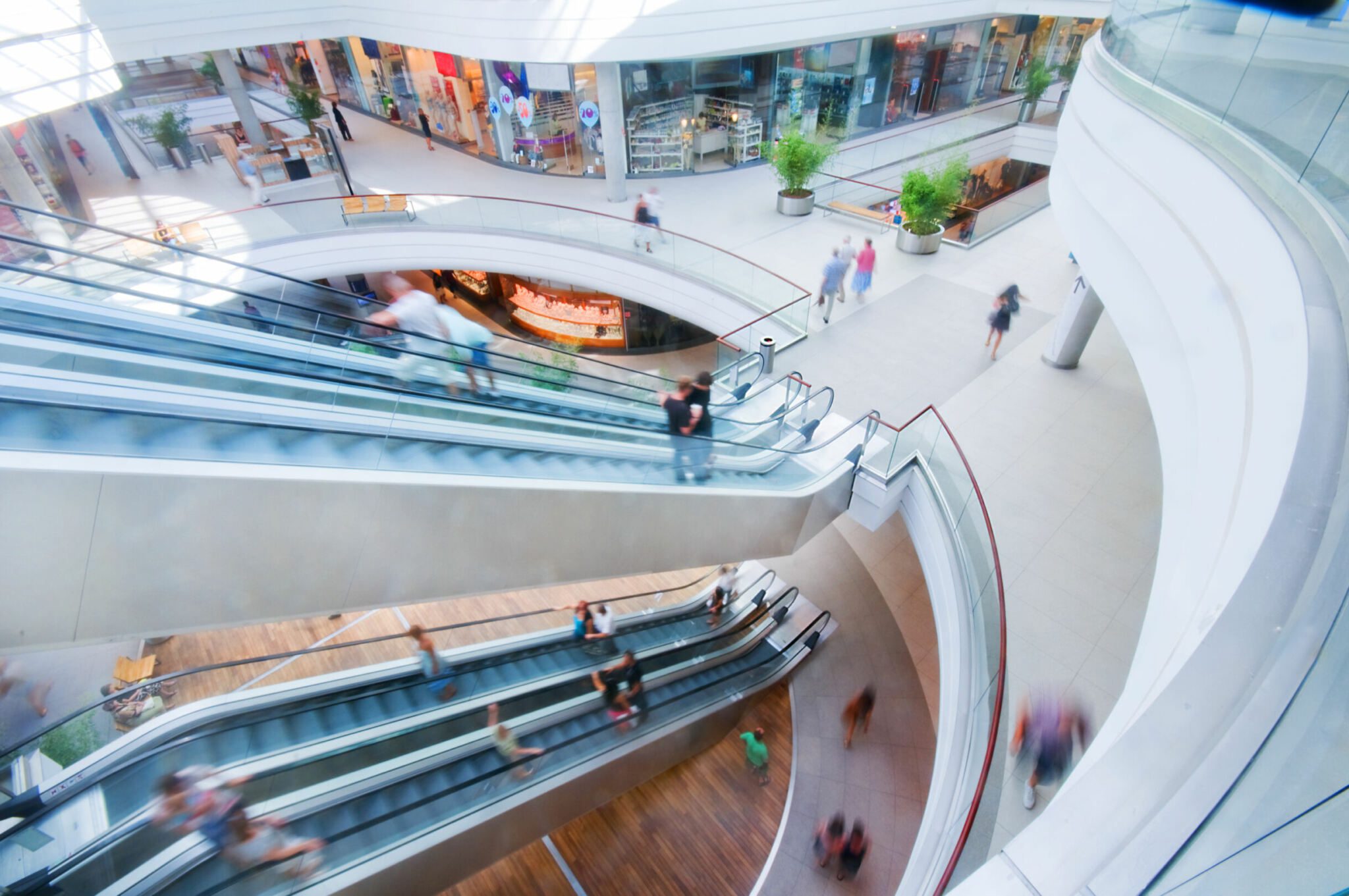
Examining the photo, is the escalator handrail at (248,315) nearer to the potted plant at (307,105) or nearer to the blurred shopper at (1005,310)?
the blurred shopper at (1005,310)

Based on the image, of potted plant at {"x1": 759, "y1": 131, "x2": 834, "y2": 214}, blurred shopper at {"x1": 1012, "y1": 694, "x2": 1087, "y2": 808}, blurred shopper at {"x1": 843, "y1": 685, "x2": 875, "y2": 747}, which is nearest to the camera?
blurred shopper at {"x1": 1012, "y1": 694, "x2": 1087, "y2": 808}

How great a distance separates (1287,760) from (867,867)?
22.1 ft

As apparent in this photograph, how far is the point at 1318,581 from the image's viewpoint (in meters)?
2.09

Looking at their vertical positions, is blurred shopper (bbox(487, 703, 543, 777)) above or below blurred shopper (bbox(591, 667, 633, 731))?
above

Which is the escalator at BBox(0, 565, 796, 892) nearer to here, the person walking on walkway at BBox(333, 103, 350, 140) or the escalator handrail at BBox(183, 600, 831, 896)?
the escalator handrail at BBox(183, 600, 831, 896)

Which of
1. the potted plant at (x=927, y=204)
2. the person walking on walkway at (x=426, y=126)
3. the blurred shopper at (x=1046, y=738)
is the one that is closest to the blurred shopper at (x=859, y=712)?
the blurred shopper at (x=1046, y=738)

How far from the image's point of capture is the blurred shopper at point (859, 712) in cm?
787

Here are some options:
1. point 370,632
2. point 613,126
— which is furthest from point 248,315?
point 613,126

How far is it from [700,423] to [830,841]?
481 centimetres

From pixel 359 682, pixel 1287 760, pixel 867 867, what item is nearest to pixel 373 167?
pixel 359 682

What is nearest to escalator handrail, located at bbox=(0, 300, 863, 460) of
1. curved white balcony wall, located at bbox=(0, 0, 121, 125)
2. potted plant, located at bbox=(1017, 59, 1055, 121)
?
curved white balcony wall, located at bbox=(0, 0, 121, 125)

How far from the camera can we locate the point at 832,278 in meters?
9.69

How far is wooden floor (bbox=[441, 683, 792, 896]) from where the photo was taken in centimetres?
730

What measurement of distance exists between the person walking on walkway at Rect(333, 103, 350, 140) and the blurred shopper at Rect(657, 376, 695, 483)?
1731 cm
